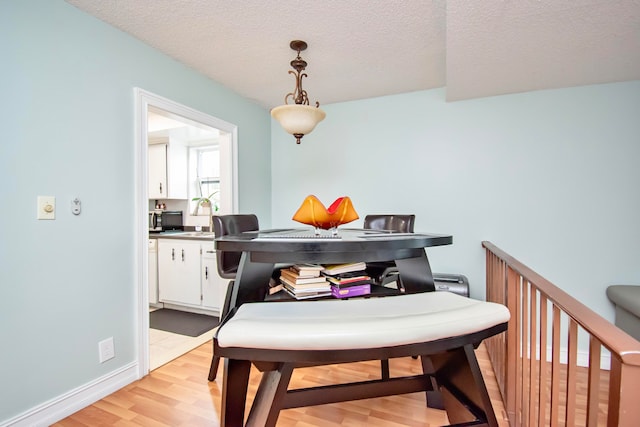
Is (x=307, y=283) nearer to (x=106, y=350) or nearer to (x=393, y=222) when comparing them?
(x=393, y=222)

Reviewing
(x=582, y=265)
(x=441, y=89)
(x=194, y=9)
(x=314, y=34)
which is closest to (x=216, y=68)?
(x=194, y=9)

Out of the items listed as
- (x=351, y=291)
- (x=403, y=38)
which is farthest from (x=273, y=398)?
(x=403, y=38)

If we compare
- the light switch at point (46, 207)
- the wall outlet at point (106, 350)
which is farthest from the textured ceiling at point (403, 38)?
the wall outlet at point (106, 350)

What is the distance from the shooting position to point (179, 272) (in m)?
3.18

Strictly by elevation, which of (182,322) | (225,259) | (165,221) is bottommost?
(182,322)

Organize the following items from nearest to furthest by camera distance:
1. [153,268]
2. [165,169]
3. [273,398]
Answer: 1. [273,398]
2. [153,268]
3. [165,169]

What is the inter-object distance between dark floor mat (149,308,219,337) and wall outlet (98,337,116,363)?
87 cm

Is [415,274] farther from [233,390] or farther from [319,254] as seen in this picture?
[233,390]

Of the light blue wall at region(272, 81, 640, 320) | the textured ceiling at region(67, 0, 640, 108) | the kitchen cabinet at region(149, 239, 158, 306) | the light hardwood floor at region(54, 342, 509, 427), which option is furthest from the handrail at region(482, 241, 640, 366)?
the kitchen cabinet at region(149, 239, 158, 306)

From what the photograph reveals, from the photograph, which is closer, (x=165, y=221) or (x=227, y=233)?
(x=227, y=233)

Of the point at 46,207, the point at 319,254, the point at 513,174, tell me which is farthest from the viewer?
the point at 513,174

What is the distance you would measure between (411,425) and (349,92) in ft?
9.02

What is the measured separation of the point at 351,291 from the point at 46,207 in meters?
1.63

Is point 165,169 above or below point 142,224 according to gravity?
above
